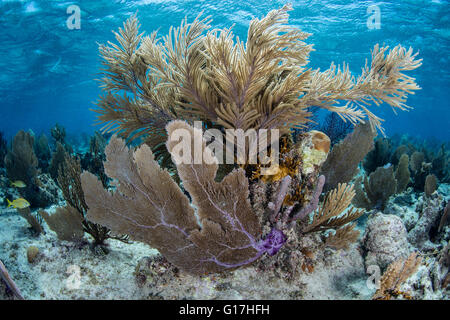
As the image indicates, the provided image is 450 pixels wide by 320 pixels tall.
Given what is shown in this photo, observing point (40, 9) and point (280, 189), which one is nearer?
point (280, 189)

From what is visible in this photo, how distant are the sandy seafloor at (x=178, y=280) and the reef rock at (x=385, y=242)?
4.7 inches

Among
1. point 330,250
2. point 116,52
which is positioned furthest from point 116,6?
point 330,250

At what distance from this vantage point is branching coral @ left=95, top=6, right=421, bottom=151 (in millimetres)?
2203

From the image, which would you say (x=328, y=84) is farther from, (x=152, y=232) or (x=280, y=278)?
(x=152, y=232)

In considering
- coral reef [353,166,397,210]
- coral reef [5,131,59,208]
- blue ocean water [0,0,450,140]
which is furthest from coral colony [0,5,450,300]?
blue ocean water [0,0,450,140]

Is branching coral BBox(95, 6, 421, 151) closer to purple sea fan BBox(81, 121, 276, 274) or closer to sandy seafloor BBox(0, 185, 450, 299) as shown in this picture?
purple sea fan BBox(81, 121, 276, 274)

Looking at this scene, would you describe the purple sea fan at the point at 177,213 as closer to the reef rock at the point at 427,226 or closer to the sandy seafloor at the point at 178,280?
the sandy seafloor at the point at 178,280

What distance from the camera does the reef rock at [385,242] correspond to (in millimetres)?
2879

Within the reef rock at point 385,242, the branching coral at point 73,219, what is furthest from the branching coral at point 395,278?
the branching coral at point 73,219

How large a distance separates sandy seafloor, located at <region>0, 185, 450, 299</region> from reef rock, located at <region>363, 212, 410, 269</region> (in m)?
0.12

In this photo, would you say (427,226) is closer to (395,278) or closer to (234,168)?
(395,278)

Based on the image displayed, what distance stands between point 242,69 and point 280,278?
220 cm

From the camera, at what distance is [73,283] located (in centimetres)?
270

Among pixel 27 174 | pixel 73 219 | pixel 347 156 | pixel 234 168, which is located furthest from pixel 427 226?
pixel 27 174
